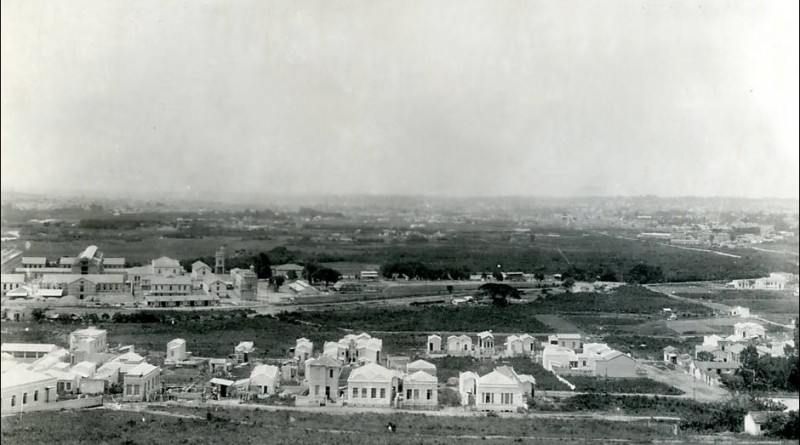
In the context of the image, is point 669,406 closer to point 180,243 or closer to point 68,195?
point 68,195

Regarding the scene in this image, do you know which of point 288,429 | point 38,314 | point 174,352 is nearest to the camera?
point 288,429

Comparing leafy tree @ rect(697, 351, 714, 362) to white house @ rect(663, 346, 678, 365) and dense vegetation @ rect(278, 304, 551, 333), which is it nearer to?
white house @ rect(663, 346, 678, 365)

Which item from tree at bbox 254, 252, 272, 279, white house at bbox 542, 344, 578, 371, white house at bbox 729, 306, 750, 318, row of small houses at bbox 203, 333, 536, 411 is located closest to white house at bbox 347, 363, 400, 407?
row of small houses at bbox 203, 333, 536, 411

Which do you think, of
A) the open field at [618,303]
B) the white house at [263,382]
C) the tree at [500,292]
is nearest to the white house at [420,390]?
the white house at [263,382]

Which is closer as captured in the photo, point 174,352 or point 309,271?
point 174,352

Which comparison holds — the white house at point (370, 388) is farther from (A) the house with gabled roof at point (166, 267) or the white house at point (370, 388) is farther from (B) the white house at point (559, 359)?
(A) the house with gabled roof at point (166, 267)

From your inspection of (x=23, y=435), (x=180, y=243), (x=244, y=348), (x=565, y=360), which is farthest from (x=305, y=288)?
(x=23, y=435)

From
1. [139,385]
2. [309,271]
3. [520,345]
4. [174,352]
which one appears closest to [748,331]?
[520,345]

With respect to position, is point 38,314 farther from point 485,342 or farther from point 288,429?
point 485,342
